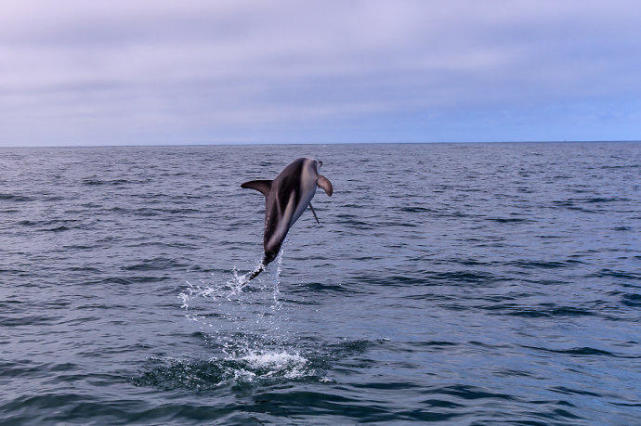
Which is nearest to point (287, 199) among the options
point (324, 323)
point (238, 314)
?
point (324, 323)

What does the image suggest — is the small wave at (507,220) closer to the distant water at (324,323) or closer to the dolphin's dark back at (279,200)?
the distant water at (324,323)

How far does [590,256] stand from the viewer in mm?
20516

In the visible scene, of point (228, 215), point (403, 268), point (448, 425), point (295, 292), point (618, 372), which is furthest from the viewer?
point (228, 215)

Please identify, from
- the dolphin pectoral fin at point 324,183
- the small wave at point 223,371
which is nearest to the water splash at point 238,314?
the small wave at point 223,371

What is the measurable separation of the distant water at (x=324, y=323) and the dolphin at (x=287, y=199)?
3.61 m

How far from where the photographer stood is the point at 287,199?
20.8 ft

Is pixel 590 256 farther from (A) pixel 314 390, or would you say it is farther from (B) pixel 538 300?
(A) pixel 314 390

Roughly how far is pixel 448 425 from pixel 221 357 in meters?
4.40

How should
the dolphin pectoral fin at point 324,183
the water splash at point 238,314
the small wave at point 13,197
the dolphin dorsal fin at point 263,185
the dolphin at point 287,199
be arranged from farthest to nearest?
the small wave at point 13,197 → the water splash at point 238,314 → the dolphin dorsal fin at point 263,185 → the dolphin at point 287,199 → the dolphin pectoral fin at point 324,183

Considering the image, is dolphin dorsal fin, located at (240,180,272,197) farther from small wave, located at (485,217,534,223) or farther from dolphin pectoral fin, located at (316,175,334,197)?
small wave, located at (485,217,534,223)

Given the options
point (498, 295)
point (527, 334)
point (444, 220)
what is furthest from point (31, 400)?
point (444, 220)

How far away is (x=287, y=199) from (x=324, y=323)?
7563 mm

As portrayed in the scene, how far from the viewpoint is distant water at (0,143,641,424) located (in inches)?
368

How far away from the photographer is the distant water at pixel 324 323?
934 cm
